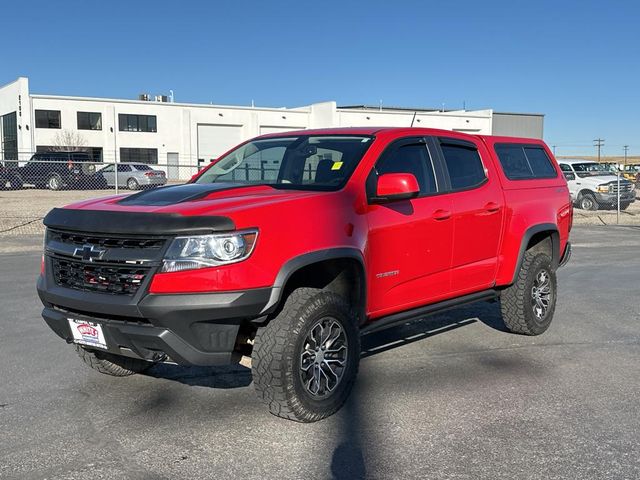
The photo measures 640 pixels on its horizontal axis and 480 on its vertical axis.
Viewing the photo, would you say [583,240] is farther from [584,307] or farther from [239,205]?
[239,205]

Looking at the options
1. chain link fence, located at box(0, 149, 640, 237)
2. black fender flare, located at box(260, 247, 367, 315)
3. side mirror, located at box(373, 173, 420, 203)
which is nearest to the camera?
black fender flare, located at box(260, 247, 367, 315)

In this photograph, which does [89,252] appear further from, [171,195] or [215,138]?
[215,138]

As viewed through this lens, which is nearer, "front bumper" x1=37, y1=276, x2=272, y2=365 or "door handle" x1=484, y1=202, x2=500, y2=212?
"front bumper" x1=37, y1=276, x2=272, y2=365

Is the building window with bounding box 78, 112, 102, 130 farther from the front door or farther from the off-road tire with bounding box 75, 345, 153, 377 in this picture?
the front door

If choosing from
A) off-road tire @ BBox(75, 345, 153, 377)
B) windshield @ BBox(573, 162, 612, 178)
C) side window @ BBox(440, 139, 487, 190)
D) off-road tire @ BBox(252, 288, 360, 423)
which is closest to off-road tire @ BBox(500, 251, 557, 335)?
side window @ BBox(440, 139, 487, 190)

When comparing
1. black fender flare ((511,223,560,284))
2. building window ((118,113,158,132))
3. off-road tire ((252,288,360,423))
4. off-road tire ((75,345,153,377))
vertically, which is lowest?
off-road tire ((75,345,153,377))

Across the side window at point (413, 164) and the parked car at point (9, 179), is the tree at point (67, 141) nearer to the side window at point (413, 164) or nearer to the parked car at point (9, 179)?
the parked car at point (9, 179)

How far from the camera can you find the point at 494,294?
6141 mm

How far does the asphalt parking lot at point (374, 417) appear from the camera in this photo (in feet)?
11.9

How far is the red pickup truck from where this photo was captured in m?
3.77

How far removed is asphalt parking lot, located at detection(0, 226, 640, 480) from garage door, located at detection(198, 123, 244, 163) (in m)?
52.8

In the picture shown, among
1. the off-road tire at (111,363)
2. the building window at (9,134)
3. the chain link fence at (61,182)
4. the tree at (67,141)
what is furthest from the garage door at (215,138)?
the off-road tire at (111,363)

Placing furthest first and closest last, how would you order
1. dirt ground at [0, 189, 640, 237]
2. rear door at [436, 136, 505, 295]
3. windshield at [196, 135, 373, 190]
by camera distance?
dirt ground at [0, 189, 640, 237] < rear door at [436, 136, 505, 295] < windshield at [196, 135, 373, 190]

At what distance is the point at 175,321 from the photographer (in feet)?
12.2
